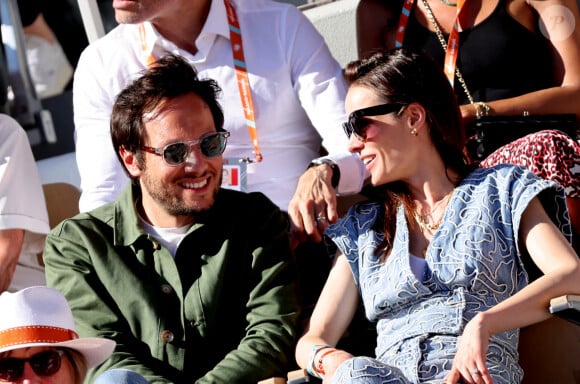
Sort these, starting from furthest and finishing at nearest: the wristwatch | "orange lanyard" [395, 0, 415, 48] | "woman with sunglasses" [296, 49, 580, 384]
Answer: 1. "orange lanyard" [395, 0, 415, 48]
2. the wristwatch
3. "woman with sunglasses" [296, 49, 580, 384]

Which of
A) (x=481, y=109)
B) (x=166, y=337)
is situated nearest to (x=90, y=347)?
(x=166, y=337)

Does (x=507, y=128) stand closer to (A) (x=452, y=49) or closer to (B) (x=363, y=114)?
(A) (x=452, y=49)

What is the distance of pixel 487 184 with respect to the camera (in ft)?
11.9

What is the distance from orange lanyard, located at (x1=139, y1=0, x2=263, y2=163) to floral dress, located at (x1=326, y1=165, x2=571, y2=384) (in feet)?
3.57

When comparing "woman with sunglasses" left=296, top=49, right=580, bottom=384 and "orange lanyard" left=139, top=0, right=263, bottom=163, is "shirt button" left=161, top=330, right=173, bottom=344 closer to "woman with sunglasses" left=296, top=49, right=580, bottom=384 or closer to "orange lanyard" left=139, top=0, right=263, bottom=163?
"woman with sunglasses" left=296, top=49, right=580, bottom=384

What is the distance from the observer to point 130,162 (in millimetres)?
4137

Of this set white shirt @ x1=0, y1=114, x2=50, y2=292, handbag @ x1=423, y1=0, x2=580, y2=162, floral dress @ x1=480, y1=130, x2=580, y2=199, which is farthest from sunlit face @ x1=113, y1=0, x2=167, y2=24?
floral dress @ x1=480, y1=130, x2=580, y2=199

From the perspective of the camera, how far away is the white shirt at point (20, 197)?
4.76 m

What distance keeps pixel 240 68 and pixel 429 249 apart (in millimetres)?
1429

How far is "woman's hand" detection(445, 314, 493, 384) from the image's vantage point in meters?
3.16

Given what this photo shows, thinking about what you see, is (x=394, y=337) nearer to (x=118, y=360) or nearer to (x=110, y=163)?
(x=118, y=360)

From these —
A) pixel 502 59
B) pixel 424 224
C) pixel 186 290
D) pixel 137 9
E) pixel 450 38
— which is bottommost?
pixel 186 290

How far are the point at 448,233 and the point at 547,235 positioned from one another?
31 centimetres

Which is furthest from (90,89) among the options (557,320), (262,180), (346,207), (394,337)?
(557,320)
